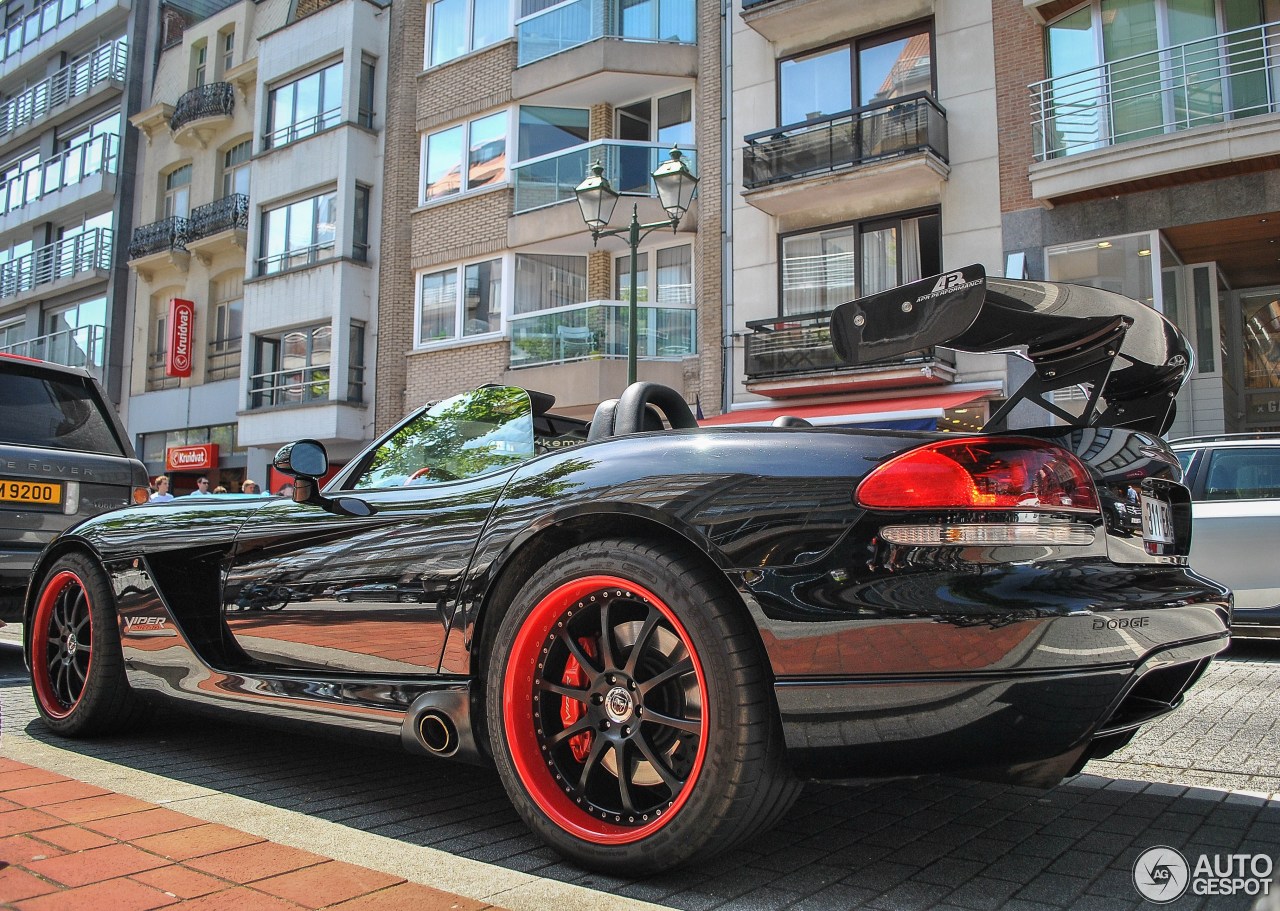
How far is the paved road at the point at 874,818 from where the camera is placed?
2.22 meters

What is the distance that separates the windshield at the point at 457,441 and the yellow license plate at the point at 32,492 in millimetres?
3700

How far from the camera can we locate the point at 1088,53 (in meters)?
14.4

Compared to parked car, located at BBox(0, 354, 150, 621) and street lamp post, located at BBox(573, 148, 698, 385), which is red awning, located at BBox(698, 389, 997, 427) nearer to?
street lamp post, located at BBox(573, 148, 698, 385)

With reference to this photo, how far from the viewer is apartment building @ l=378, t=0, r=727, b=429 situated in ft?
58.7

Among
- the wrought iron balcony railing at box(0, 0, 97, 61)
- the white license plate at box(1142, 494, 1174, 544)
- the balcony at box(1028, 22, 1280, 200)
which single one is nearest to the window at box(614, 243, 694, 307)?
the balcony at box(1028, 22, 1280, 200)

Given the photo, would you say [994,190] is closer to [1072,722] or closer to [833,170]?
[833,170]

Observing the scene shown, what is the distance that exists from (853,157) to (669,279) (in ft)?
14.2

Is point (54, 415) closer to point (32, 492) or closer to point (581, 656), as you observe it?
point (32, 492)

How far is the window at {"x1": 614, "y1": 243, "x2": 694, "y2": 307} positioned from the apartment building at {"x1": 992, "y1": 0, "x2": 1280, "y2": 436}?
228 inches

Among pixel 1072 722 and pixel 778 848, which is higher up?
pixel 1072 722

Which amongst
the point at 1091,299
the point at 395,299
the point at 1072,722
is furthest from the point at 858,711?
the point at 395,299

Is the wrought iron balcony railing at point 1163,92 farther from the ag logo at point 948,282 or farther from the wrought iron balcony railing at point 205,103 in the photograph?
the wrought iron balcony railing at point 205,103

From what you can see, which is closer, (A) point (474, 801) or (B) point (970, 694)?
(B) point (970, 694)

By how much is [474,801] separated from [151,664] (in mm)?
1388
